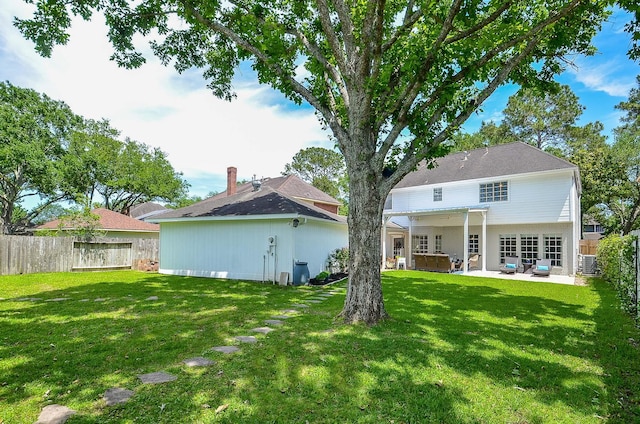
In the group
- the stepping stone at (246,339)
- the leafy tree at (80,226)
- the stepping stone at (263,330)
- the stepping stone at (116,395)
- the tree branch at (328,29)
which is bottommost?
the stepping stone at (263,330)

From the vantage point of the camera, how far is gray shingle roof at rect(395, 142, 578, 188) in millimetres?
17266

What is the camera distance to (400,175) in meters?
6.49

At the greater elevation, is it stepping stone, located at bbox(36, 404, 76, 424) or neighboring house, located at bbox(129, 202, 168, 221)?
neighboring house, located at bbox(129, 202, 168, 221)

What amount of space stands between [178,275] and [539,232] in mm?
18387

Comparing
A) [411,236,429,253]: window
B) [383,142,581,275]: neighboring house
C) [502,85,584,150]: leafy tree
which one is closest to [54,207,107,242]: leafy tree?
[383,142,581,275]: neighboring house

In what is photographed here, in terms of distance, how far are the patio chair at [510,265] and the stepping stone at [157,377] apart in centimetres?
1756

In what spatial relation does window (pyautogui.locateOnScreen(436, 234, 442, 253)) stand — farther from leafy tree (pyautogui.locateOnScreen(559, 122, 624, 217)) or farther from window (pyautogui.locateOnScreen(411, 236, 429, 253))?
leafy tree (pyautogui.locateOnScreen(559, 122, 624, 217))

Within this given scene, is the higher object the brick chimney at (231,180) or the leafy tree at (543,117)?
the leafy tree at (543,117)

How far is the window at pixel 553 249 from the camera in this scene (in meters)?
17.1

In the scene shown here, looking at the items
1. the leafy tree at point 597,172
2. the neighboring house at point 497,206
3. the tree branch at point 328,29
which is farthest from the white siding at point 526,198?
the tree branch at point 328,29

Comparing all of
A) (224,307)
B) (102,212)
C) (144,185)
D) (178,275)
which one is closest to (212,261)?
(178,275)

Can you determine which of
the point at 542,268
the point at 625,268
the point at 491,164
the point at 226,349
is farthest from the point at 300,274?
the point at 491,164

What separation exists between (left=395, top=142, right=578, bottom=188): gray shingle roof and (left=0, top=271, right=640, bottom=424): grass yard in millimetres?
11069

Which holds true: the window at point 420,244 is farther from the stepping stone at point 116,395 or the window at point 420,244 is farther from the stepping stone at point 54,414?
the stepping stone at point 54,414
